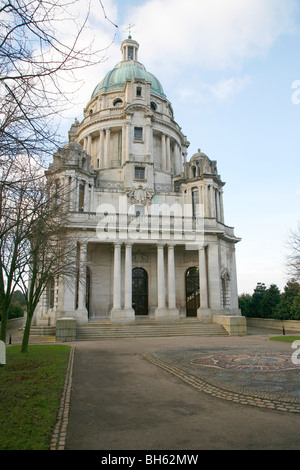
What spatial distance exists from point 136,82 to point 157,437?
43.5 metres

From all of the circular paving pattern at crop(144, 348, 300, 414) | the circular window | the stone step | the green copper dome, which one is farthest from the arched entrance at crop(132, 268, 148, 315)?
the green copper dome

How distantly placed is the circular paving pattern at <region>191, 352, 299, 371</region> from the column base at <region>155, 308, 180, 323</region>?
14.5m

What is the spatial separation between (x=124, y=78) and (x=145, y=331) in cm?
3706

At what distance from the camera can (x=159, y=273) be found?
30.3 m

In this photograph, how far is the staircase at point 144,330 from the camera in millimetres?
23828

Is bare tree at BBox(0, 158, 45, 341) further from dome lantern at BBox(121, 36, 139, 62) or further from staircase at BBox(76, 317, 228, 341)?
dome lantern at BBox(121, 36, 139, 62)

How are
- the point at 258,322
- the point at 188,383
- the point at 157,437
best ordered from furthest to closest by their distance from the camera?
the point at 258,322, the point at 188,383, the point at 157,437

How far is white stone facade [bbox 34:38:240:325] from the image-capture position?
97.0 ft

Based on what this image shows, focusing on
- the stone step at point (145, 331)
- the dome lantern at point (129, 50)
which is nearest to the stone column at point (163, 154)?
the dome lantern at point (129, 50)

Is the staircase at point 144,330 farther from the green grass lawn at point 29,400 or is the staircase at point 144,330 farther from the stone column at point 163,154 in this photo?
the stone column at point 163,154

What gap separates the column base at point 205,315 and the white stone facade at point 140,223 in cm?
9

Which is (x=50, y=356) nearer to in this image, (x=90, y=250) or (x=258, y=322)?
(x=90, y=250)

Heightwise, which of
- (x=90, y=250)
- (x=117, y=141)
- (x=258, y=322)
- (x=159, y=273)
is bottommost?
(x=258, y=322)
